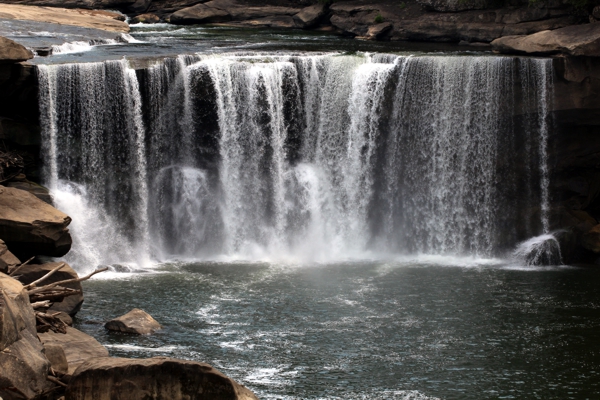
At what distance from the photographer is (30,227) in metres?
20.6

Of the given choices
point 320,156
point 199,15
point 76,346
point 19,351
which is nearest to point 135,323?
point 76,346

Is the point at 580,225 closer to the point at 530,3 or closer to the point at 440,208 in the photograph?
the point at 440,208

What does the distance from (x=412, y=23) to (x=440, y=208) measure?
12573mm

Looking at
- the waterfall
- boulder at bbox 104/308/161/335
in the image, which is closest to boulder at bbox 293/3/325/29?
the waterfall

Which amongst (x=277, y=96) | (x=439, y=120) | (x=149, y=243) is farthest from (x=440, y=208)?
(x=149, y=243)

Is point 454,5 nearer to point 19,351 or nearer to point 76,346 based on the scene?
point 76,346

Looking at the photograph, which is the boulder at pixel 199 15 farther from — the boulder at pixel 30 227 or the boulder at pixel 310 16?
the boulder at pixel 30 227

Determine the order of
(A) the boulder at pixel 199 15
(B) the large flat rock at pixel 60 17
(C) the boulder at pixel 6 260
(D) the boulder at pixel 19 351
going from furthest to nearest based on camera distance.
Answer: (A) the boulder at pixel 199 15 < (B) the large flat rock at pixel 60 17 < (C) the boulder at pixel 6 260 < (D) the boulder at pixel 19 351

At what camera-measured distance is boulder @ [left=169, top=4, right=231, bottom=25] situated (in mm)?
41656

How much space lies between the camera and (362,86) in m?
27.9

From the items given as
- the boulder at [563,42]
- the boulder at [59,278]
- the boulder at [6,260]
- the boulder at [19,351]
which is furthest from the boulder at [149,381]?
the boulder at [563,42]

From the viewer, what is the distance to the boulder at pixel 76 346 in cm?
1562

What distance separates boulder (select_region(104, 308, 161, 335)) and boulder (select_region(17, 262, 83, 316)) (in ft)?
3.18

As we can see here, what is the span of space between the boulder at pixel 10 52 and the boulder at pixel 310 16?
19843 millimetres
